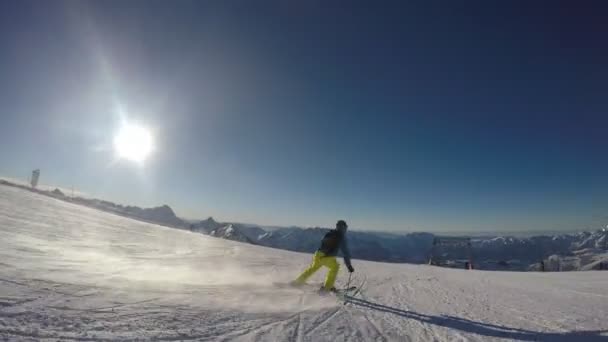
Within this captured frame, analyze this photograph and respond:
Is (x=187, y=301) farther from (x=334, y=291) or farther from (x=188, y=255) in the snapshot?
(x=188, y=255)

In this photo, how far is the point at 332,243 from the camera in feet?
28.2

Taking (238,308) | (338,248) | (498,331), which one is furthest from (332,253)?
(498,331)

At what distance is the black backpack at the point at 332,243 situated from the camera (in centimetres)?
853

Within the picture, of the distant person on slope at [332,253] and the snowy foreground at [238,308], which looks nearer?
the snowy foreground at [238,308]

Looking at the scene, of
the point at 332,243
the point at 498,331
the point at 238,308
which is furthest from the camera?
the point at 332,243

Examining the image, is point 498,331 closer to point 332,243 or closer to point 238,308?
point 332,243

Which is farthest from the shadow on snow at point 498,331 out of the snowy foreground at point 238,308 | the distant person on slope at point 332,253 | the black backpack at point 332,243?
the black backpack at point 332,243

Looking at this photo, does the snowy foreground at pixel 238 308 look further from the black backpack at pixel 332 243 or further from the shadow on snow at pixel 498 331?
the black backpack at pixel 332 243

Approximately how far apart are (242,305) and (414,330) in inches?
125

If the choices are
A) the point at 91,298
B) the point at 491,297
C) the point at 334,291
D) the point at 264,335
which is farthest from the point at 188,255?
the point at 491,297

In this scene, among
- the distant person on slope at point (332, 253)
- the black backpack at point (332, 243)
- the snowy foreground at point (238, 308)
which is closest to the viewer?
the snowy foreground at point (238, 308)

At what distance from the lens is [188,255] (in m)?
14.4

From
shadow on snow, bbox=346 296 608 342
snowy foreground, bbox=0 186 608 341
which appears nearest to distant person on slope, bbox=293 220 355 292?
snowy foreground, bbox=0 186 608 341

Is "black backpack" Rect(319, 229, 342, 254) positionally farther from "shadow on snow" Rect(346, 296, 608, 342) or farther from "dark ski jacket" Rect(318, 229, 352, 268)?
"shadow on snow" Rect(346, 296, 608, 342)
